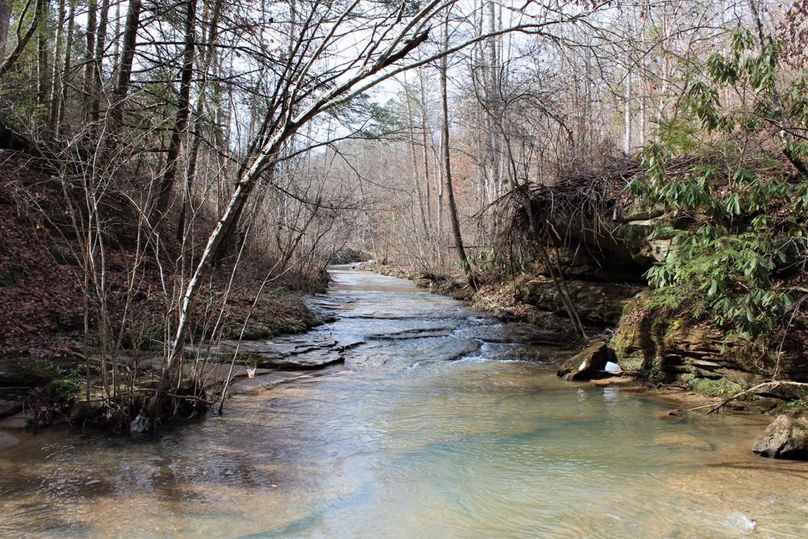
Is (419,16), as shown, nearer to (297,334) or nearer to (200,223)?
(297,334)

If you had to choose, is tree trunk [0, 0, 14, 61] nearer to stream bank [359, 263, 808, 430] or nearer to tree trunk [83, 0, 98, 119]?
tree trunk [83, 0, 98, 119]

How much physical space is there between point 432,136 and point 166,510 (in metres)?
27.0

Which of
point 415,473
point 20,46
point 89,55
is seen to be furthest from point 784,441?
point 89,55

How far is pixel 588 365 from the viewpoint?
772cm

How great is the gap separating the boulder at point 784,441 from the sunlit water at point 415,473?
153mm

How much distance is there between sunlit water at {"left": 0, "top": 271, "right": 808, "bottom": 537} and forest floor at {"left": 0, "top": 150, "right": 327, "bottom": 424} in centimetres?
114

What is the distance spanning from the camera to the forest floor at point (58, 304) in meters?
5.71

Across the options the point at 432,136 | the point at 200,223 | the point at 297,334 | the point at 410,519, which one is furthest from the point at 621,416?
the point at 432,136

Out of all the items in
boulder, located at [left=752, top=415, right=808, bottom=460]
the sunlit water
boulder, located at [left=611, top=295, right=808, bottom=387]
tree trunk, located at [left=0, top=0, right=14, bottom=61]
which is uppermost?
tree trunk, located at [left=0, top=0, right=14, bottom=61]

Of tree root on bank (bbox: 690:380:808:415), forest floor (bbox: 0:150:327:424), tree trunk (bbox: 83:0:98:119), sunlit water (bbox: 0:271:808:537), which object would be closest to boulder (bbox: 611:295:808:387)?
tree root on bank (bbox: 690:380:808:415)

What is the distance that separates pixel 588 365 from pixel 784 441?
316 centimetres

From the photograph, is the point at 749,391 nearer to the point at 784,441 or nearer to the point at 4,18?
the point at 784,441

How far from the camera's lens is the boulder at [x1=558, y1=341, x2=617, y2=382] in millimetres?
7699

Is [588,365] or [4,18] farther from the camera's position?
[588,365]
